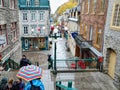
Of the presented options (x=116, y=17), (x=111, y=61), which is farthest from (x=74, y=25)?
(x=116, y=17)

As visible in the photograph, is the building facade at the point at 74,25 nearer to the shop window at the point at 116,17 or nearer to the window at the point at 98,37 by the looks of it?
the window at the point at 98,37

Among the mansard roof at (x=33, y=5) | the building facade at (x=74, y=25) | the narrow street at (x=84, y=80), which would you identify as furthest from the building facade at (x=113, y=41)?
the mansard roof at (x=33, y=5)

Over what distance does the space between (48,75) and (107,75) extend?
181 inches

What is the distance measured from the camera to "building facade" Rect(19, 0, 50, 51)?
1075 inches

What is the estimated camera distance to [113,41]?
977 cm

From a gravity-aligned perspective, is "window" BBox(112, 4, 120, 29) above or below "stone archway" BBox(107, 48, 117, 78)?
above

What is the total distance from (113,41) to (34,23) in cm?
2072

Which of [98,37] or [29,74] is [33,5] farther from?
[29,74]

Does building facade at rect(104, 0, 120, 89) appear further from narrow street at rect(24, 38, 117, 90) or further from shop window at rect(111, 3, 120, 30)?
narrow street at rect(24, 38, 117, 90)

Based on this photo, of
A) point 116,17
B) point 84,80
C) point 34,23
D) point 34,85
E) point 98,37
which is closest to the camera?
point 34,85

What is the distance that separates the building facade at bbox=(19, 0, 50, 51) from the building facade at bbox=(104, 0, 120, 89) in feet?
58.5

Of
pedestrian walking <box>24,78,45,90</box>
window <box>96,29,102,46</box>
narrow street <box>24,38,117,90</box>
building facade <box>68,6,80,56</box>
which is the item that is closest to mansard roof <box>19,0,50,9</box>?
building facade <box>68,6,80,56</box>

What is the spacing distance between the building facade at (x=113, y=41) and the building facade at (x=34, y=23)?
1783 centimetres

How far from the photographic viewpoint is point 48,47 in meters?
29.3
